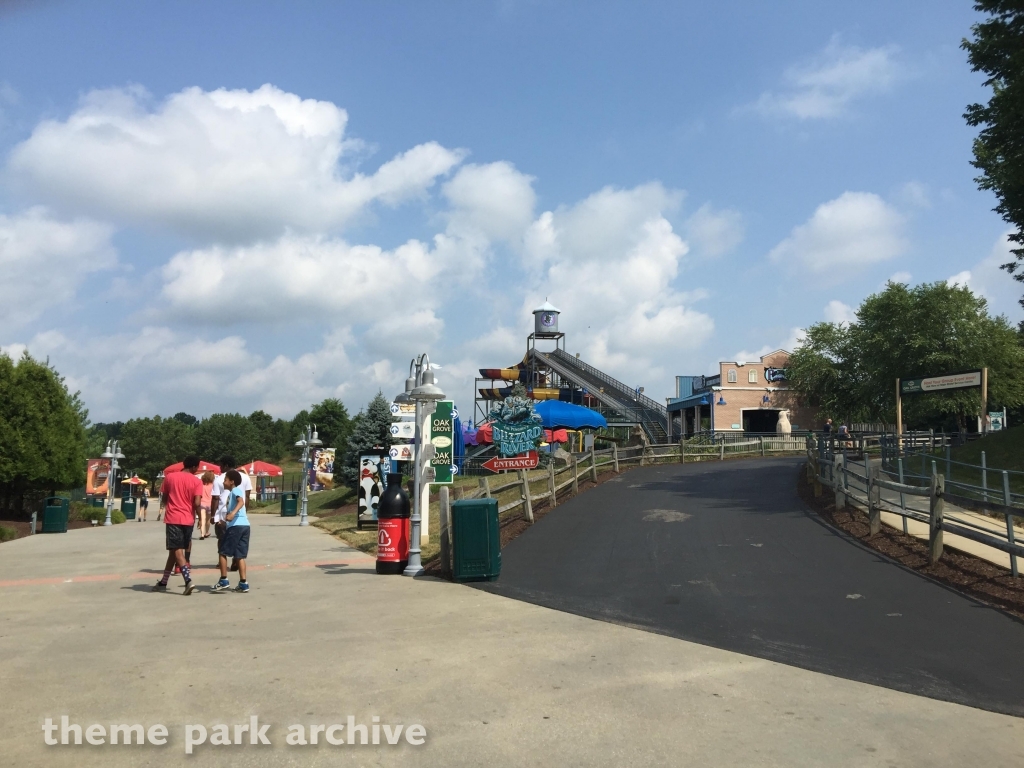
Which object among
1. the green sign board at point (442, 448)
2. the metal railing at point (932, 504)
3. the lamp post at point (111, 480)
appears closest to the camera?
the metal railing at point (932, 504)

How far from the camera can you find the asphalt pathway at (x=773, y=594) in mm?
6801

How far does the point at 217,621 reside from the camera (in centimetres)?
866

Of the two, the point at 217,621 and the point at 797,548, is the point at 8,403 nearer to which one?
the point at 217,621

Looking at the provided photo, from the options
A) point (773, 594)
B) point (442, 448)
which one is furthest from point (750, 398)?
point (773, 594)

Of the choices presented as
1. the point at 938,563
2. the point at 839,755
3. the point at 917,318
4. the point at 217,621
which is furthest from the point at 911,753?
the point at 917,318

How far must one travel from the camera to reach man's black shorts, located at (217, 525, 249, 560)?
35.3 ft

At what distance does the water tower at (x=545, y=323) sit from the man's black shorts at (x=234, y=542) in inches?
2262

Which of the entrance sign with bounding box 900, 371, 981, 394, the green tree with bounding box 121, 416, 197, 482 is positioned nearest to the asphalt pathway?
the entrance sign with bounding box 900, 371, 981, 394

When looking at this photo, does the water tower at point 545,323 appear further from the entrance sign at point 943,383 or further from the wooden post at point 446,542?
the wooden post at point 446,542

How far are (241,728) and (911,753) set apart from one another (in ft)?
13.4

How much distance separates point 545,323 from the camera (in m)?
68.1

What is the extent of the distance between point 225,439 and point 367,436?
6292cm

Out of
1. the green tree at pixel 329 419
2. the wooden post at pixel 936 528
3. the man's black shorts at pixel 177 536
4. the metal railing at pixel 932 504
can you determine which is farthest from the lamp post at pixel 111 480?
the green tree at pixel 329 419

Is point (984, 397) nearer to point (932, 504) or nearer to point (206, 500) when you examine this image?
point (932, 504)
